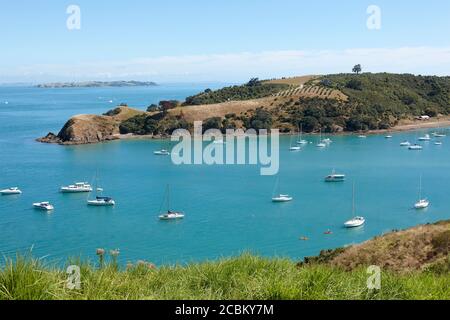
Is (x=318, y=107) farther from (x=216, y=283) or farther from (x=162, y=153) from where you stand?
(x=216, y=283)

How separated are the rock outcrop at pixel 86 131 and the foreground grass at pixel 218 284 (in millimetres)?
69121

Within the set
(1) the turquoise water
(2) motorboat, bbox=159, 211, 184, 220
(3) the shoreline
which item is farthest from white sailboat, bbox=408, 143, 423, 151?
(2) motorboat, bbox=159, 211, 184, 220

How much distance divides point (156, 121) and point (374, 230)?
181ft

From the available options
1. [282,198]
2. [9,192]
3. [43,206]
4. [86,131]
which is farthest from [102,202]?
[86,131]

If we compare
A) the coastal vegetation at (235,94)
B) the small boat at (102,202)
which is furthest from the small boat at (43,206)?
the coastal vegetation at (235,94)

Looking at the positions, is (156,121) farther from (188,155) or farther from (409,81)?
(409,81)

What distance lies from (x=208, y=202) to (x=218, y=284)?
34.7 meters

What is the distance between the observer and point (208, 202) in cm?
4094

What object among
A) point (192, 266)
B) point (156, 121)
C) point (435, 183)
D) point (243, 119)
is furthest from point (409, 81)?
point (192, 266)

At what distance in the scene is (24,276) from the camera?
503 centimetres

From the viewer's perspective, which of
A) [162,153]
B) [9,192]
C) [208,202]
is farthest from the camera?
[162,153]

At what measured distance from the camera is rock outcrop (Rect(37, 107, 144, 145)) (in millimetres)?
73375

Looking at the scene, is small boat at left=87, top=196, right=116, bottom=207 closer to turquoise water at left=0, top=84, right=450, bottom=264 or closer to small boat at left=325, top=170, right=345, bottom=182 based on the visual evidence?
turquoise water at left=0, top=84, right=450, bottom=264

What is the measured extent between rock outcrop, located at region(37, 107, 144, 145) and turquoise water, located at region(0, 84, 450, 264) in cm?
486
